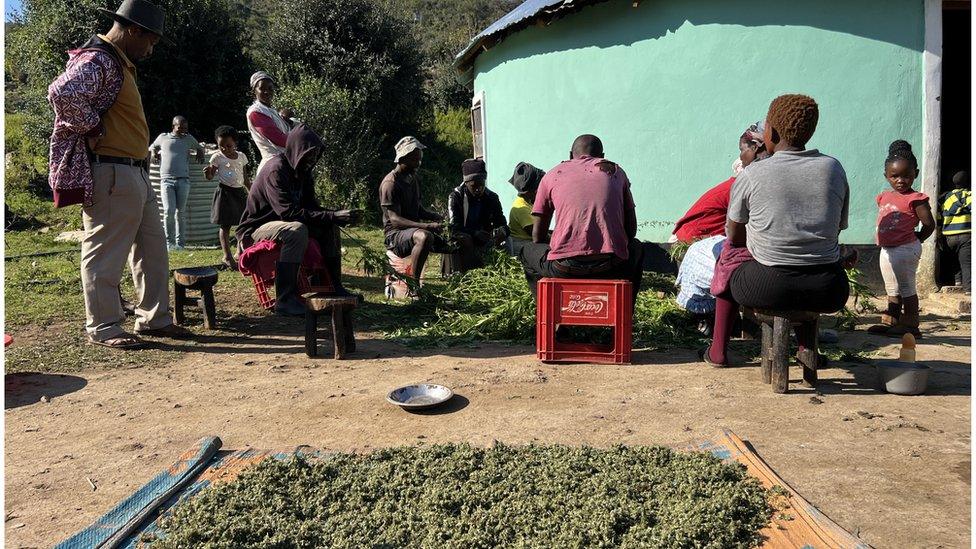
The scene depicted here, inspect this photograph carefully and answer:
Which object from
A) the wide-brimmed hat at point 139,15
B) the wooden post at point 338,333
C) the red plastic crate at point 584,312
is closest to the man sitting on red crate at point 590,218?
the red plastic crate at point 584,312

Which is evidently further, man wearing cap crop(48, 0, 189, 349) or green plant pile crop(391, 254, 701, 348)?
green plant pile crop(391, 254, 701, 348)

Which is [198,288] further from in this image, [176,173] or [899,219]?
[899,219]

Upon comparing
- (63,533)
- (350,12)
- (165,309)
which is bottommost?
(63,533)

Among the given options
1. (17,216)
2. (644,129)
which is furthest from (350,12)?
(644,129)

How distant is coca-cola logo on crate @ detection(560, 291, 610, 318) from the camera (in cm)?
453

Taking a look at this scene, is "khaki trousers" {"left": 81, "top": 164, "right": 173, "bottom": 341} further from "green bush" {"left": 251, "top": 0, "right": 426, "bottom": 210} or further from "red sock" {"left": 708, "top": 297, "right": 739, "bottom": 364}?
"green bush" {"left": 251, "top": 0, "right": 426, "bottom": 210}

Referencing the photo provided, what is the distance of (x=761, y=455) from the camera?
9.91 ft

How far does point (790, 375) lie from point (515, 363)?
65.4 inches

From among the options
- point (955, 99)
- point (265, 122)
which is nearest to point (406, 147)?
point (265, 122)

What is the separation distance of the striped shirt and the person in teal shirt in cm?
873

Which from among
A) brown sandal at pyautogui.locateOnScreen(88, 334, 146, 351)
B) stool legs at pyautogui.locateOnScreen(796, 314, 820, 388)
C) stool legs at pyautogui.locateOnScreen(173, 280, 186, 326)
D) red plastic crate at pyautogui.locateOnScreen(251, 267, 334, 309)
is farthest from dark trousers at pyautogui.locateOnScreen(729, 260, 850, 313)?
stool legs at pyautogui.locateOnScreen(173, 280, 186, 326)

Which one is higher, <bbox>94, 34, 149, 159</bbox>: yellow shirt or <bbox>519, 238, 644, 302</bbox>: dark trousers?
<bbox>94, 34, 149, 159</bbox>: yellow shirt

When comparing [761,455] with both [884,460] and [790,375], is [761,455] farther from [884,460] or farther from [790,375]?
[790,375]

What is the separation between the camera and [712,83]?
7449 mm
